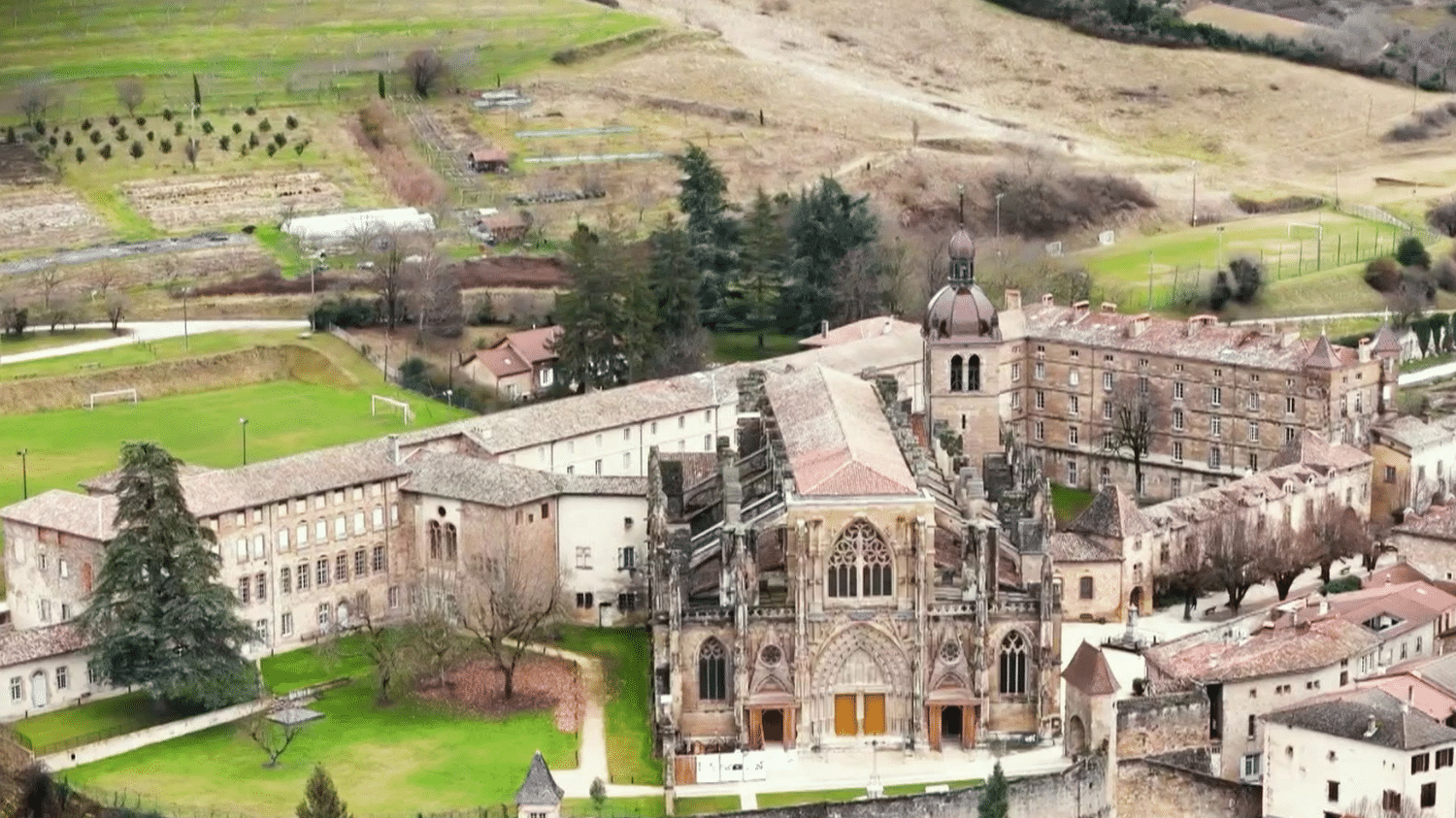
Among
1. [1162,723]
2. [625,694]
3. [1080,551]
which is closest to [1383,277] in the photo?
[1080,551]

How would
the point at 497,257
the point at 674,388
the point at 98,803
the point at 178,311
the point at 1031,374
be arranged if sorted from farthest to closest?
the point at 497,257 < the point at 178,311 < the point at 1031,374 < the point at 674,388 < the point at 98,803

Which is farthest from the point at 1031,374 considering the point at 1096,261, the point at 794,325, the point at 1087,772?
the point at 1087,772

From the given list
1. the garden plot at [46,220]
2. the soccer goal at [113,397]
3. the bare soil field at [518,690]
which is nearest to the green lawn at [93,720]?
the bare soil field at [518,690]

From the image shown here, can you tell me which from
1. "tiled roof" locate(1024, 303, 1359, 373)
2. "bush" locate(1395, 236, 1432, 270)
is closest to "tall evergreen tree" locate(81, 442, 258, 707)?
"tiled roof" locate(1024, 303, 1359, 373)

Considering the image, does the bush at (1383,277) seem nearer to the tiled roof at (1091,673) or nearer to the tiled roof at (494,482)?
the tiled roof at (494,482)

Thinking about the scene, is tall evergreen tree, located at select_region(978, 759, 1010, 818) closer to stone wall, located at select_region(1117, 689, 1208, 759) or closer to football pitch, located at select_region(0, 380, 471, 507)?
stone wall, located at select_region(1117, 689, 1208, 759)

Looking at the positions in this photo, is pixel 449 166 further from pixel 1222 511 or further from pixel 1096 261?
pixel 1222 511

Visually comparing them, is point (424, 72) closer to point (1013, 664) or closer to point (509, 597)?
point (509, 597)

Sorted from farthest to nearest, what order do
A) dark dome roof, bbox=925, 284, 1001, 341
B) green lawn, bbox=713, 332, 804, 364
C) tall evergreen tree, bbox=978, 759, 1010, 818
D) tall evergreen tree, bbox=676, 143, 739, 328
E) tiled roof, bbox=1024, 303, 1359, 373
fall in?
1. tall evergreen tree, bbox=676, 143, 739, 328
2. green lawn, bbox=713, 332, 804, 364
3. tiled roof, bbox=1024, 303, 1359, 373
4. dark dome roof, bbox=925, 284, 1001, 341
5. tall evergreen tree, bbox=978, 759, 1010, 818
